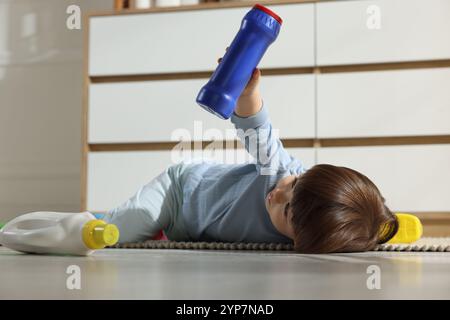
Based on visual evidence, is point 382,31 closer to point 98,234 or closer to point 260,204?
point 260,204

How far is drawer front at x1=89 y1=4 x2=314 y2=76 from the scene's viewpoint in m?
2.41

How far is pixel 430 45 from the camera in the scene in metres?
2.32

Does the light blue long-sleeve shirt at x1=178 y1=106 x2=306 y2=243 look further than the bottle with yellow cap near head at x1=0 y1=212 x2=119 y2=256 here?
Yes

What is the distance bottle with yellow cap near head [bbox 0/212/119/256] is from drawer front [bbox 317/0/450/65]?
1.58 metres

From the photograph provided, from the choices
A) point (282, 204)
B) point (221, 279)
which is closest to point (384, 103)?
point (282, 204)

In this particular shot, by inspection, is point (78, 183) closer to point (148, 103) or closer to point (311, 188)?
point (148, 103)

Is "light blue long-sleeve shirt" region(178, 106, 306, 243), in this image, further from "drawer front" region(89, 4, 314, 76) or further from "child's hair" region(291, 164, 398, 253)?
"drawer front" region(89, 4, 314, 76)

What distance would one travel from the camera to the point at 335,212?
1075 mm

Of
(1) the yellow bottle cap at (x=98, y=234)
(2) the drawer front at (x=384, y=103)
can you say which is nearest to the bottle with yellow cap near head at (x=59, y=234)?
(1) the yellow bottle cap at (x=98, y=234)

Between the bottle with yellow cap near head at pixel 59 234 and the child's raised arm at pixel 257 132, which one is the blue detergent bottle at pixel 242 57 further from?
the bottle with yellow cap near head at pixel 59 234

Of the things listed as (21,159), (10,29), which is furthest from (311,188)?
(10,29)

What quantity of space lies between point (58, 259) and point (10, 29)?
8.29 ft

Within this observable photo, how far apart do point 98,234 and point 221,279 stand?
0.35m

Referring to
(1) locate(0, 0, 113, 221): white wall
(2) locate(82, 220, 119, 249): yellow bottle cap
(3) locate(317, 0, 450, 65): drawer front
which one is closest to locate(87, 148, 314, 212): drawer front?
(1) locate(0, 0, 113, 221): white wall
